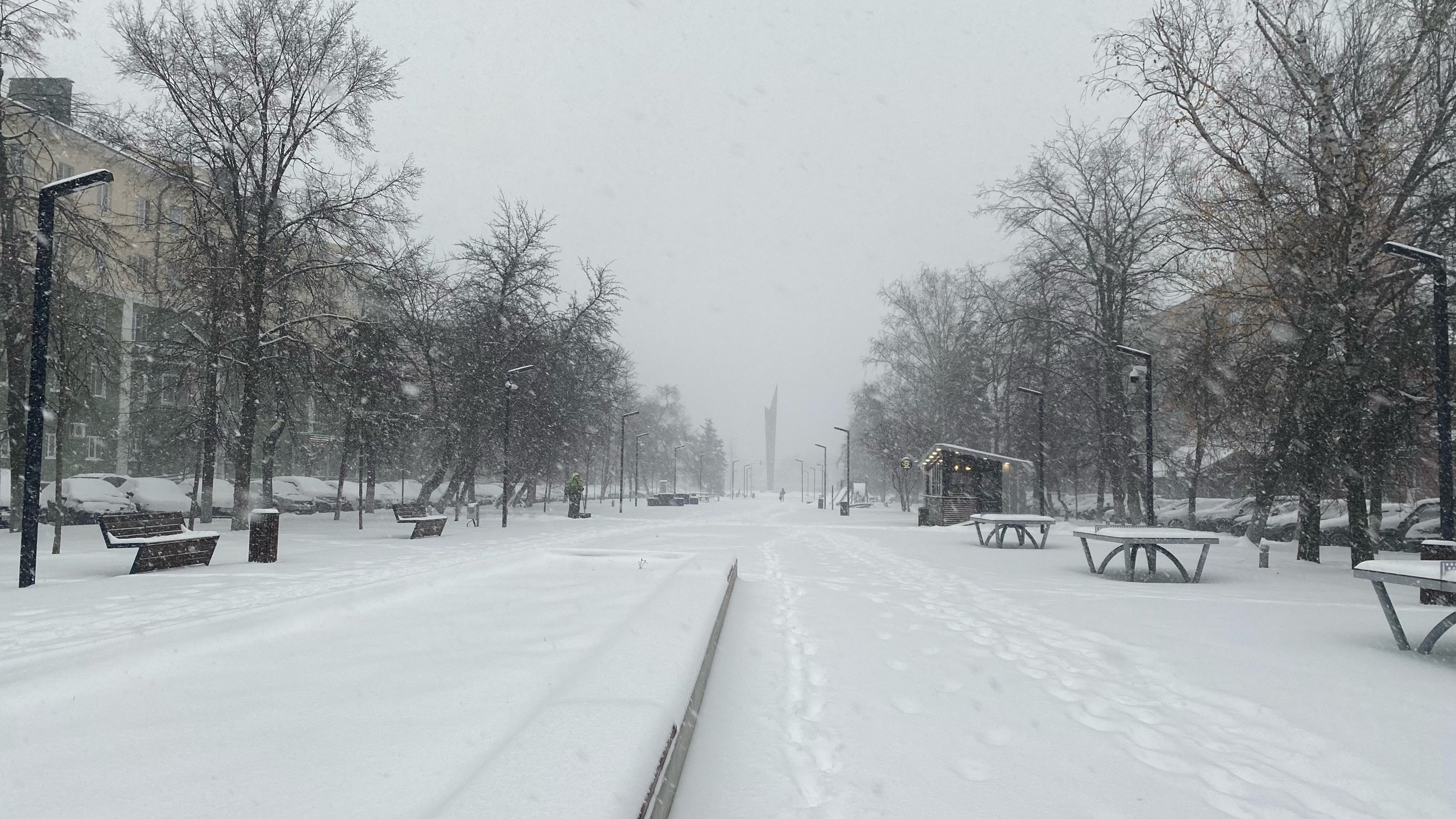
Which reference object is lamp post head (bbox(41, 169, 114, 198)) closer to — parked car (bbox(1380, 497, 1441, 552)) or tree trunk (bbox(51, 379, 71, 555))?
tree trunk (bbox(51, 379, 71, 555))

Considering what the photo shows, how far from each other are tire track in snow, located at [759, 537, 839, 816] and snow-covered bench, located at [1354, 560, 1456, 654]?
4.24 metres

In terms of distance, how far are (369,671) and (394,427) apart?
19.0 meters

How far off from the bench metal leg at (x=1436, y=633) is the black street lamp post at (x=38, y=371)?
1280 cm

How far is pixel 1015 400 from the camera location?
34.6 meters

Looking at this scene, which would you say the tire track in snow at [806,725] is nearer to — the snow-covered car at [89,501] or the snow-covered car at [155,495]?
the snow-covered car at [155,495]

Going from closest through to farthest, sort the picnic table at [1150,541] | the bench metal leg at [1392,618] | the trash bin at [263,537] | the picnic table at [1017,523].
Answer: the bench metal leg at [1392,618] < the picnic table at [1150,541] < the trash bin at [263,537] < the picnic table at [1017,523]

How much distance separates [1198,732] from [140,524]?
11847mm

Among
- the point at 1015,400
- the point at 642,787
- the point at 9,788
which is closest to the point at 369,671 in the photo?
the point at 9,788

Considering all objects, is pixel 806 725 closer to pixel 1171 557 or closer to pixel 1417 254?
pixel 1171 557

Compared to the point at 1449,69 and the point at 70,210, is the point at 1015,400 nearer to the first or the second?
the point at 1449,69

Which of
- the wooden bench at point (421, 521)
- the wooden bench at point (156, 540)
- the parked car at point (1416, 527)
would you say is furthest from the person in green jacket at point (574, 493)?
the parked car at point (1416, 527)

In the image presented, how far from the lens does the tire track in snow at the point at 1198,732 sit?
302cm

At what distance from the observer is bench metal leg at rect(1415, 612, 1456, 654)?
18.0ft

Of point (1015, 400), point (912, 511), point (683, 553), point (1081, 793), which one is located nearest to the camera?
point (1081, 793)
